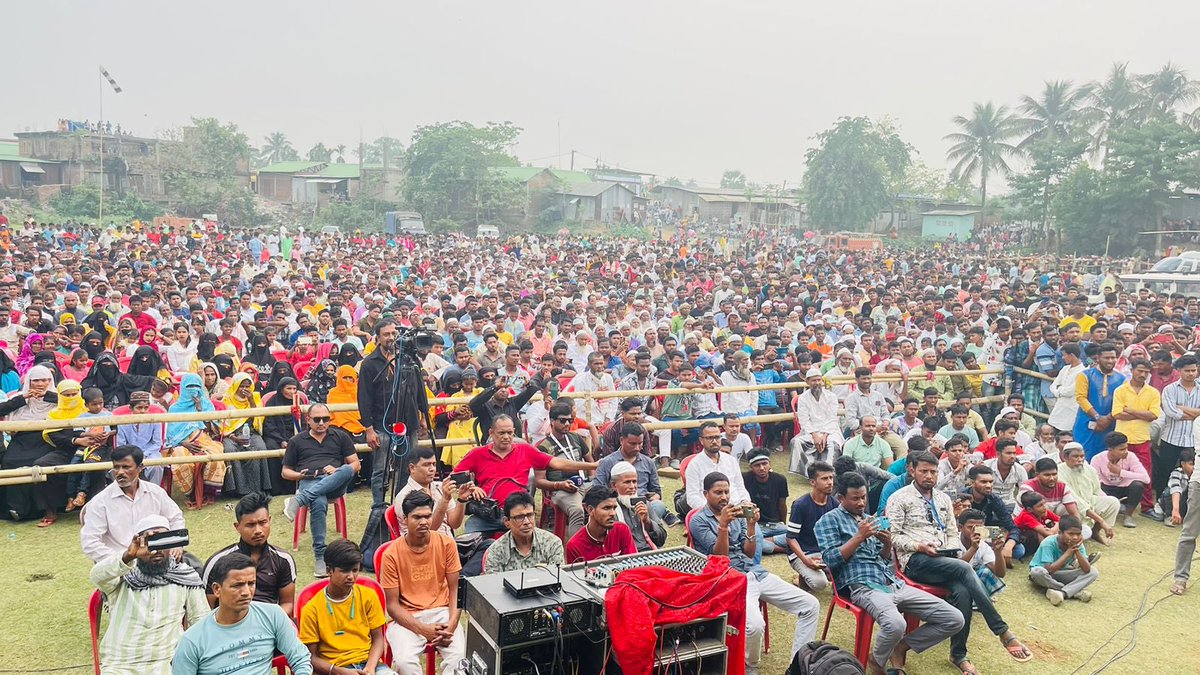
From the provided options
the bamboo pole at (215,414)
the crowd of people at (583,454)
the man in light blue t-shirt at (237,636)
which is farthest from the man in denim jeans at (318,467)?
the man in light blue t-shirt at (237,636)

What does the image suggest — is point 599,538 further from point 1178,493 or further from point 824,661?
point 1178,493

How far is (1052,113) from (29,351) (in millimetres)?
56938

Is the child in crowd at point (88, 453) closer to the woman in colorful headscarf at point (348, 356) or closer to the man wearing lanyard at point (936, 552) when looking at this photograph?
the woman in colorful headscarf at point (348, 356)

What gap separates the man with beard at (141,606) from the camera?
500 centimetres

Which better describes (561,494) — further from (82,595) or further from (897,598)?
(82,595)

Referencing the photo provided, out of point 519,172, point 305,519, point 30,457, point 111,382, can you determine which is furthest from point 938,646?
point 519,172

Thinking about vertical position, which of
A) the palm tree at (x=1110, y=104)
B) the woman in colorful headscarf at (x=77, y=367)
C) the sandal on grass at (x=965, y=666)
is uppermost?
the palm tree at (x=1110, y=104)

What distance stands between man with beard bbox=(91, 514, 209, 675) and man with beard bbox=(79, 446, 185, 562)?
81 centimetres

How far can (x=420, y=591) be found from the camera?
5.79 meters

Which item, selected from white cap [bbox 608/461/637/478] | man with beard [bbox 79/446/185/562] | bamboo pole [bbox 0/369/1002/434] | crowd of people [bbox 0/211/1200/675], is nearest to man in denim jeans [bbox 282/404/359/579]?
crowd of people [bbox 0/211/1200/675]

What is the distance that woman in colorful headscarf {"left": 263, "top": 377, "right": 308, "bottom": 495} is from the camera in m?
8.86

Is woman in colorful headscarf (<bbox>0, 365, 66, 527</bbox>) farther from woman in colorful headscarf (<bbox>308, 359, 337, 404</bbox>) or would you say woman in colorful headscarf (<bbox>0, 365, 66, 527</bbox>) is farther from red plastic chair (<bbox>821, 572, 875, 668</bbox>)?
red plastic chair (<bbox>821, 572, 875, 668</bbox>)

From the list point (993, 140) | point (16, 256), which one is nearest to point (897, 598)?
point (16, 256)

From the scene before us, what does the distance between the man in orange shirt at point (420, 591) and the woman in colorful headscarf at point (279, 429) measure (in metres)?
3.46
